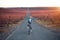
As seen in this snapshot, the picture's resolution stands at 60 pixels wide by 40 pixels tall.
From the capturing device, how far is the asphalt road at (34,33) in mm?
1871

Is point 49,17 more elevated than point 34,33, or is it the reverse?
point 49,17

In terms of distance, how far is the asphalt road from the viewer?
187 centimetres

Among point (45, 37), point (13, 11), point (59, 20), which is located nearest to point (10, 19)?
point (13, 11)

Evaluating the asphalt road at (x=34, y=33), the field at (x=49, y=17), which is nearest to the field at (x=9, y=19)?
the asphalt road at (x=34, y=33)

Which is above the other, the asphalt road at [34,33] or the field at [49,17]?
the field at [49,17]

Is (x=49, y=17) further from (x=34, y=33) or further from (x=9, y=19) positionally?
(x=9, y=19)

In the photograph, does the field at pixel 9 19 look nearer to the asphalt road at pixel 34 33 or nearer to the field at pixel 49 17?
the asphalt road at pixel 34 33

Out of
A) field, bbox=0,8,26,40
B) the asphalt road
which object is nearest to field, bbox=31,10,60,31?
the asphalt road

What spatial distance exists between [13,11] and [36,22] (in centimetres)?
31

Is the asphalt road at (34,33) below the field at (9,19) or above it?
below

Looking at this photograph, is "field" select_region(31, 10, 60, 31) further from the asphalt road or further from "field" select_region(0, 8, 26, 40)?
"field" select_region(0, 8, 26, 40)

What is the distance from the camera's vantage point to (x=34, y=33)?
1.88 m

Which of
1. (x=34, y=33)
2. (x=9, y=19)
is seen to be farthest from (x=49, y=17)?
(x=9, y=19)
